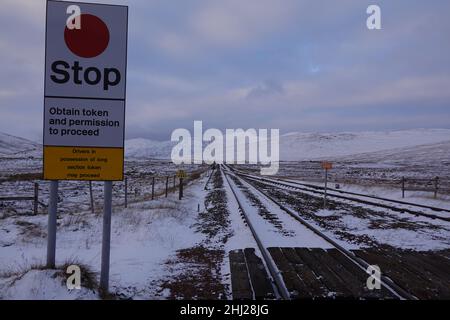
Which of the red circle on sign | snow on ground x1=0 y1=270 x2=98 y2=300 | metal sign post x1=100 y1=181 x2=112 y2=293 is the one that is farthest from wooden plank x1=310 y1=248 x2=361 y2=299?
the red circle on sign

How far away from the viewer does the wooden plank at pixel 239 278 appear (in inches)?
236

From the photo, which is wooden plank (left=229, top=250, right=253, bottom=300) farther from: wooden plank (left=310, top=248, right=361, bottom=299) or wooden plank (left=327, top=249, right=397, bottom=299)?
wooden plank (left=327, top=249, right=397, bottom=299)

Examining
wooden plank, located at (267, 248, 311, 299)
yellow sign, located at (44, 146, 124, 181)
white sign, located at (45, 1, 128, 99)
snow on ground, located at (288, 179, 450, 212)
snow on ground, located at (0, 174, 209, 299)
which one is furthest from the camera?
snow on ground, located at (288, 179, 450, 212)

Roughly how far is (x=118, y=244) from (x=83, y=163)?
456 centimetres

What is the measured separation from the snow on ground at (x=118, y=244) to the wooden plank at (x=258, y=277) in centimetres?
156

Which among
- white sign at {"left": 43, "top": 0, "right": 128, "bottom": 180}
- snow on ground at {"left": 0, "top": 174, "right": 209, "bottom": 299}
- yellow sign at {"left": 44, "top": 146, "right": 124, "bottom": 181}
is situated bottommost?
snow on ground at {"left": 0, "top": 174, "right": 209, "bottom": 299}

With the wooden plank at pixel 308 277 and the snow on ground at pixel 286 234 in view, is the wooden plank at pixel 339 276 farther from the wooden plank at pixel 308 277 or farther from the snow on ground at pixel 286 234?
the snow on ground at pixel 286 234

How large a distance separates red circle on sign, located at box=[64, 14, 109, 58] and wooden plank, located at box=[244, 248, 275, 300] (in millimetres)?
4284

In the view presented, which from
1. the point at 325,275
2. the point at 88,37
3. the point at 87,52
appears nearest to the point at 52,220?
the point at 87,52

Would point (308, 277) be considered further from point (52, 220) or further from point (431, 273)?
point (52, 220)

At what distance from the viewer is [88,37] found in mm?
5648

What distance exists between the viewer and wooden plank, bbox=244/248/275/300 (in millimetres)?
6000
